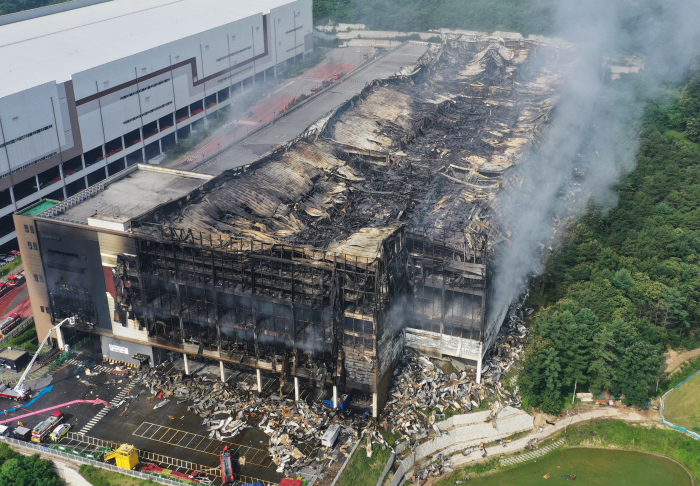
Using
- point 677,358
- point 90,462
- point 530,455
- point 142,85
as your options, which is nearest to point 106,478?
point 90,462

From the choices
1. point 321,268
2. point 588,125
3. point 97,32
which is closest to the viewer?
point 321,268

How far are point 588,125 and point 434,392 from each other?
2249 inches

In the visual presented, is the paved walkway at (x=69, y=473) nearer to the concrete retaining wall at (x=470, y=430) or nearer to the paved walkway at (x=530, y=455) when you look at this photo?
the concrete retaining wall at (x=470, y=430)

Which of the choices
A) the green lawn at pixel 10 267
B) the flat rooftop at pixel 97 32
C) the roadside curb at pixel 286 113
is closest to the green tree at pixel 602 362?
the roadside curb at pixel 286 113

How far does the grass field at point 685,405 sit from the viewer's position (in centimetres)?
4947

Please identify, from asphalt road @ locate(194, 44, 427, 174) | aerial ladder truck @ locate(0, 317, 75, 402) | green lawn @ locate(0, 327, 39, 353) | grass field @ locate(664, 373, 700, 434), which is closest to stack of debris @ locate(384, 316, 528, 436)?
grass field @ locate(664, 373, 700, 434)

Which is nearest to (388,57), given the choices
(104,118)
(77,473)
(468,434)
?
(104,118)

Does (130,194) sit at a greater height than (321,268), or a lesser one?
lesser

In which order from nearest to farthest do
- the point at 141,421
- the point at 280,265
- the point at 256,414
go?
the point at 280,265
the point at 141,421
the point at 256,414

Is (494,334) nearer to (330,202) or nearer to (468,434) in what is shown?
(468,434)

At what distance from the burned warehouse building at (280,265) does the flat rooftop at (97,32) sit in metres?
23.9

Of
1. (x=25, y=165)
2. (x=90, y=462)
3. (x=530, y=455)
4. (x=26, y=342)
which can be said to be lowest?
(x=530, y=455)

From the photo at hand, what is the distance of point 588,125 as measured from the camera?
3642 inches

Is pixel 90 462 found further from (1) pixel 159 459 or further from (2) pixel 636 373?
(2) pixel 636 373
